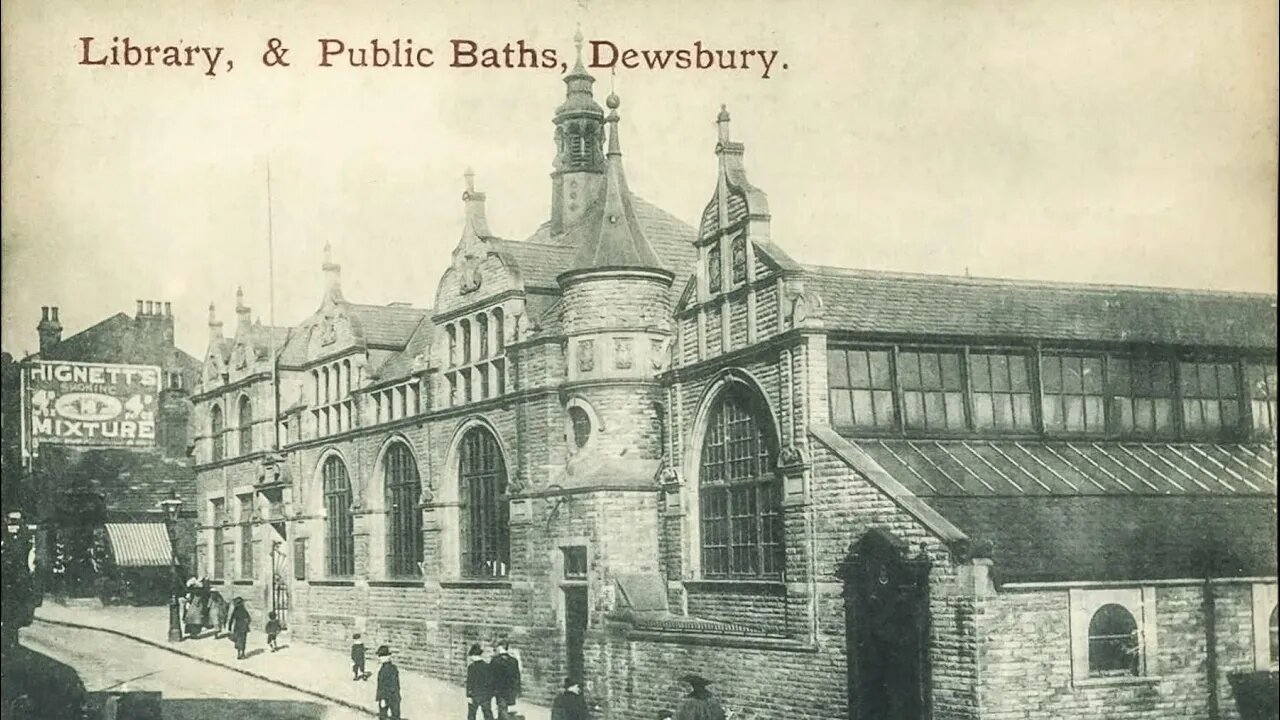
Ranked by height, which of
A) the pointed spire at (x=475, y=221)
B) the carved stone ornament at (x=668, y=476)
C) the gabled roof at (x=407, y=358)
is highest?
the pointed spire at (x=475, y=221)

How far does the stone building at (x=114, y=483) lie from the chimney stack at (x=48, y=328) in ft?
0.06

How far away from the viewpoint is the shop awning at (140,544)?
37750 mm

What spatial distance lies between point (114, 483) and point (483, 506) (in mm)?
10880

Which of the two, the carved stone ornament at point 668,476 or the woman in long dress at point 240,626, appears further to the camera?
the woman in long dress at point 240,626

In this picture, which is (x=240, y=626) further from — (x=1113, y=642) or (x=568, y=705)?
(x=1113, y=642)

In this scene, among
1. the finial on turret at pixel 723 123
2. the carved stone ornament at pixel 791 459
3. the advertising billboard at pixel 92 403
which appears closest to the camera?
the finial on turret at pixel 723 123

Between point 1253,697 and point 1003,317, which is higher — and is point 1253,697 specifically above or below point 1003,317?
below

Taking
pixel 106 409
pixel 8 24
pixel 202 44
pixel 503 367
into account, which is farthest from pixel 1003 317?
pixel 106 409

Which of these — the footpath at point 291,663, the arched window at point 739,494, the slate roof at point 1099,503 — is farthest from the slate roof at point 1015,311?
the footpath at point 291,663

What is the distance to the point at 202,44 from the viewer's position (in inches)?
667

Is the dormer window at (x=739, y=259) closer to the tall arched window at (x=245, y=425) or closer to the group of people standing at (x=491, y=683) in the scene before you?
the group of people standing at (x=491, y=683)

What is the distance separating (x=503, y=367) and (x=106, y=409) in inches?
405

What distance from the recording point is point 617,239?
25125 millimetres

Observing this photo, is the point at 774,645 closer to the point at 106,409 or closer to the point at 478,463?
the point at 478,463
